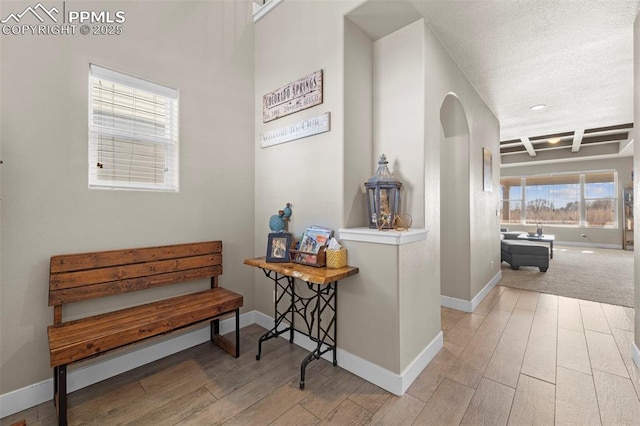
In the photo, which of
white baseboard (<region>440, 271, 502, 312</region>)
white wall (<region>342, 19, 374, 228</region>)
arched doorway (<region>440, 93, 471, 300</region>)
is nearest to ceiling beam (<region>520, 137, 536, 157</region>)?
arched doorway (<region>440, 93, 471, 300</region>)

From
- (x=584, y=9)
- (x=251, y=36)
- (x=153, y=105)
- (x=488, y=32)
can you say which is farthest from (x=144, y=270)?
(x=584, y=9)

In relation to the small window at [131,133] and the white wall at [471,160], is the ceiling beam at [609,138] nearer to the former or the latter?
the white wall at [471,160]

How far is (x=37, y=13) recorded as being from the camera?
5.89 ft

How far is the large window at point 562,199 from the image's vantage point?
8188mm

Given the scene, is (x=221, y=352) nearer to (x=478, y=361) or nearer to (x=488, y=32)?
(x=478, y=361)

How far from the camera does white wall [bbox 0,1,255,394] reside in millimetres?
1716

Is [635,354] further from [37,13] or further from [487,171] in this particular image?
[37,13]

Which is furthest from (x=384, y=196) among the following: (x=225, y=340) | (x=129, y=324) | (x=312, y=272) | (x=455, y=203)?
(x=129, y=324)

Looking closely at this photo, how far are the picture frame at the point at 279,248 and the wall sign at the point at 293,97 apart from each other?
1.17 metres

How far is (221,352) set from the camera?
93.7 inches

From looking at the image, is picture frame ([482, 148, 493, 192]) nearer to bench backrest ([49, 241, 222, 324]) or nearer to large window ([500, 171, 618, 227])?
bench backrest ([49, 241, 222, 324])

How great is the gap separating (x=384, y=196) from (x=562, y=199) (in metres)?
9.77

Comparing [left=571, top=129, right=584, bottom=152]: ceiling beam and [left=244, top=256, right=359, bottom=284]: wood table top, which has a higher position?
[left=571, top=129, right=584, bottom=152]: ceiling beam

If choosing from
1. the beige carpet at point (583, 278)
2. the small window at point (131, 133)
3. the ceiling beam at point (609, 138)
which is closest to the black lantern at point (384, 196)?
the small window at point (131, 133)
